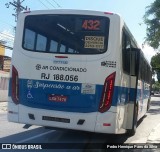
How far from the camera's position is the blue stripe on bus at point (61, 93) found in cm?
884

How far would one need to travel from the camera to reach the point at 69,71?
909 centimetres

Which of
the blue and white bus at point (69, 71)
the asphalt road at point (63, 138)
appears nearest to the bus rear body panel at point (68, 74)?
the blue and white bus at point (69, 71)

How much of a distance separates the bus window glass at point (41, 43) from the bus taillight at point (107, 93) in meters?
1.83

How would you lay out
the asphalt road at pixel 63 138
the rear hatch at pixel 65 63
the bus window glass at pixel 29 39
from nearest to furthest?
the rear hatch at pixel 65 63 → the bus window glass at pixel 29 39 → the asphalt road at pixel 63 138

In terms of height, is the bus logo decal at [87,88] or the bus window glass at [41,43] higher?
the bus window glass at [41,43]

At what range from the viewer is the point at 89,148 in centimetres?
996

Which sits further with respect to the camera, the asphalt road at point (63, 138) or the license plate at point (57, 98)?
the asphalt road at point (63, 138)

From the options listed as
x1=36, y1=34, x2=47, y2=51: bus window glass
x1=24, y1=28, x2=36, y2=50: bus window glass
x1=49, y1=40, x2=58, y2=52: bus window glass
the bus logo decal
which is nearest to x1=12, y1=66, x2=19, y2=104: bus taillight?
x1=24, y1=28, x2=36, y2=50: bus window glass

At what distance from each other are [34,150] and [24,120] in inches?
30.2

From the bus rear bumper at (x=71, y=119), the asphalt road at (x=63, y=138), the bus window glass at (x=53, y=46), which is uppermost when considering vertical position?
the bus window glass at (x=53, y=46)

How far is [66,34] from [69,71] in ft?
3.07

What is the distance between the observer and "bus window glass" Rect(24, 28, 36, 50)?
9577mm

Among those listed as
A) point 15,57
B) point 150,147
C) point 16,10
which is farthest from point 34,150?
point 16,10

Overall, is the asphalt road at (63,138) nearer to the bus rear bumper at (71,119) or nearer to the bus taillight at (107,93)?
the bus rear bumper at (71,119)
